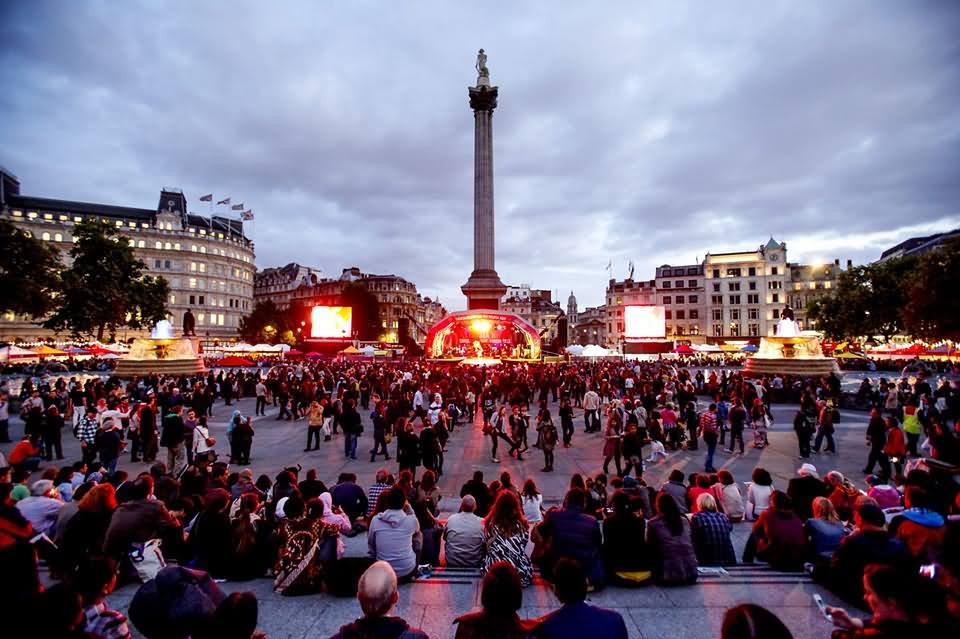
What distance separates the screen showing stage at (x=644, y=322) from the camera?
186 feet

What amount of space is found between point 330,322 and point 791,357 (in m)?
51.6

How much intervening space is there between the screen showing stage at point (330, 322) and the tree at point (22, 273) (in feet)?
94.1

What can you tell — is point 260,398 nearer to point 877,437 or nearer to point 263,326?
point 877,437

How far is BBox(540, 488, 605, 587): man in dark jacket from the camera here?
5.30m

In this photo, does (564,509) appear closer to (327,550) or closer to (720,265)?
(327,550)

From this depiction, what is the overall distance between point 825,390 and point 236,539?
82.2ft

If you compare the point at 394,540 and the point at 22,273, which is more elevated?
the point at 22,273

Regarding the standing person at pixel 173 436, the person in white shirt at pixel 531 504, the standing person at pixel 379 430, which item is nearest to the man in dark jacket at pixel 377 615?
the person in white shirt at pixel 531 504

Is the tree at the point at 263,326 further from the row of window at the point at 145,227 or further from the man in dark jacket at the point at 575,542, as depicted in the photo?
the man in dark jacket at the point at 575,542

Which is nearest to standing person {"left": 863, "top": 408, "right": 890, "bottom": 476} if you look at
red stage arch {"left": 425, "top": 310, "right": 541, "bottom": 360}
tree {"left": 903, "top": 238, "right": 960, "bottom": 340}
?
tree {"left": 903, "top": 238, "right": 960, "bottom": 340}

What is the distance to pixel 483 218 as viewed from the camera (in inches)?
1932

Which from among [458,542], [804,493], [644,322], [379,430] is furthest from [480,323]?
[458,542]

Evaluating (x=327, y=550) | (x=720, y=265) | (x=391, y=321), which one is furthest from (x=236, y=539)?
(x=391, y=321)

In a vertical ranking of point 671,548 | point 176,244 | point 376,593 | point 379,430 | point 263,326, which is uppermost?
point 176,244
